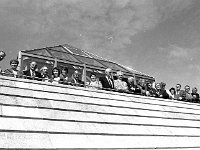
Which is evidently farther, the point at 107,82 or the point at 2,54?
the point at 107,82

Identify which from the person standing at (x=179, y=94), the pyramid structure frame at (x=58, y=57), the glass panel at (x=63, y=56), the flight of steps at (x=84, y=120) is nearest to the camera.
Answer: the flight of steps at (x=84, y=120)

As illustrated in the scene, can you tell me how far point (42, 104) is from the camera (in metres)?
5.99

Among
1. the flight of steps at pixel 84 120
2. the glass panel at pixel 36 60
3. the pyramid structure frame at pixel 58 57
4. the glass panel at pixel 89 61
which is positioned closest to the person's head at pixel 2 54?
the flight of steps at pixel 84 120

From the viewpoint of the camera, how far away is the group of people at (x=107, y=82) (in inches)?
314

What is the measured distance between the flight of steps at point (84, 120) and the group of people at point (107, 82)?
2.21ft

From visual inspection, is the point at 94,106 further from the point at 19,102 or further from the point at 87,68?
the point at 87,68

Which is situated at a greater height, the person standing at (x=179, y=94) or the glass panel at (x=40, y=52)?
the glass panel at (x=40, y=52)

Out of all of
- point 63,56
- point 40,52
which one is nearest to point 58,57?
point 63,56

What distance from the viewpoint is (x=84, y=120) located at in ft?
19.5

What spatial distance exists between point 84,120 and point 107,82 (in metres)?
3.30

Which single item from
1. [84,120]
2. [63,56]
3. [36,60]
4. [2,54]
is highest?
[63,56]

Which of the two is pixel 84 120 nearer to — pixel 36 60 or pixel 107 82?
pixel 107 82

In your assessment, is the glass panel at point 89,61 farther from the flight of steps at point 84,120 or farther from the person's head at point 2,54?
the person's head at point 2,54

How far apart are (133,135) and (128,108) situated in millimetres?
1604
